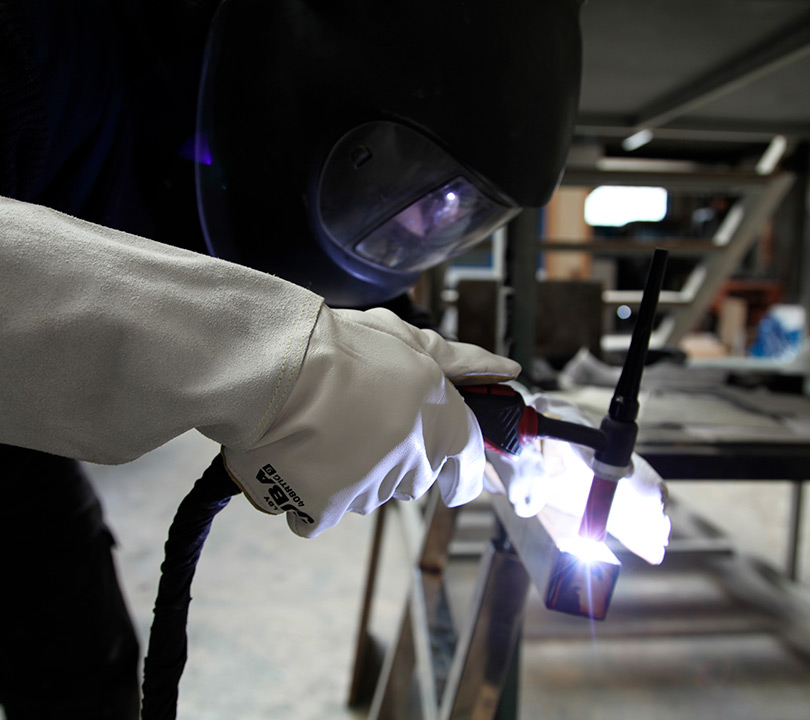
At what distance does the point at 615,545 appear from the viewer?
0.91 meters

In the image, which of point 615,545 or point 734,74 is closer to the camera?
point 615,545

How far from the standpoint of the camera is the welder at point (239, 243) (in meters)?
0.35

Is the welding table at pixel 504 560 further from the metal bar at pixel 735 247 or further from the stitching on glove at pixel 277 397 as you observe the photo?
the metal bar at pixel 735 247

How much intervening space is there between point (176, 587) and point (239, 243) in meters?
0.41

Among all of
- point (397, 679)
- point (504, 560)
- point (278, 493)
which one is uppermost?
point (278, 493)

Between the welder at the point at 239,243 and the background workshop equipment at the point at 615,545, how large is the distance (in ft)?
0.93

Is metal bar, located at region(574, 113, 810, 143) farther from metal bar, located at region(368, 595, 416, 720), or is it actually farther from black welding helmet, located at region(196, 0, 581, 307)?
metal bar, located at region(368, 595, 416, 720)

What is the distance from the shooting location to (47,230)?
0.34 meters

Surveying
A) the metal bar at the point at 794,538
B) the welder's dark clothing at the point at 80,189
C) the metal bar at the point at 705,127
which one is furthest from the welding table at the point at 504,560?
the metal bar at the point at 705,127

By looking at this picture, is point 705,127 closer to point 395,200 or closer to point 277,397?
point 395,200

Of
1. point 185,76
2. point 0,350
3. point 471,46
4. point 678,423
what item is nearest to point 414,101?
point 471,46

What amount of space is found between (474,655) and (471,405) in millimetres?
391

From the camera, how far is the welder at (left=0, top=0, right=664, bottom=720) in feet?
1.14

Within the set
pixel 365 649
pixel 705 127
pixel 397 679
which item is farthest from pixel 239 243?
pixel 705 127
